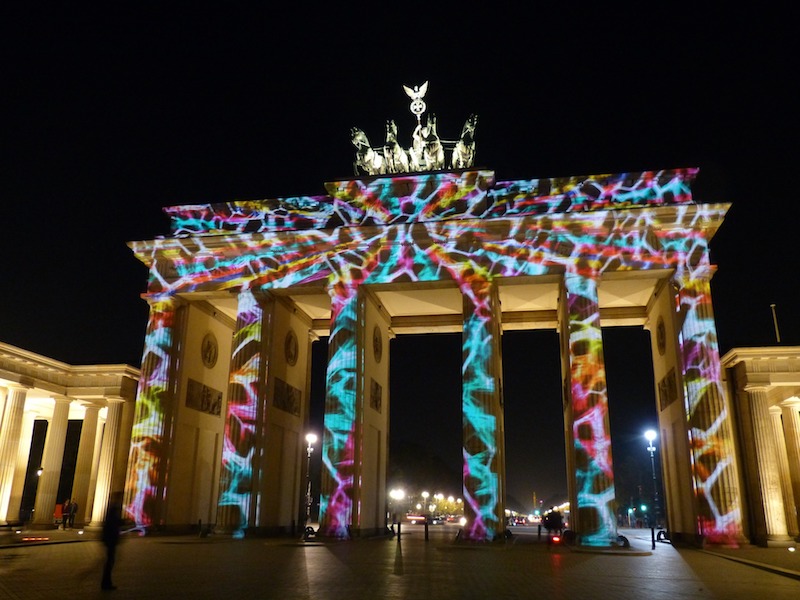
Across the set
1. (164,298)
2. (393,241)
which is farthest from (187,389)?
(393,241)

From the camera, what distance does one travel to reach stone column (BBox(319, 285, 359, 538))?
2631 centimetres

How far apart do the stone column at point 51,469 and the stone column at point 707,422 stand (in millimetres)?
29389

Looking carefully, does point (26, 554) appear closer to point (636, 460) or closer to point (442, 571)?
point (442, 571)

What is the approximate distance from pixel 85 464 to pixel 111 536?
26080mm

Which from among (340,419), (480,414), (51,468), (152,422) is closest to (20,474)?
(51,468)

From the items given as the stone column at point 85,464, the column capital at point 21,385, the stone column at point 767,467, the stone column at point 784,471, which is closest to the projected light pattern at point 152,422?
the column capital at point 21,385

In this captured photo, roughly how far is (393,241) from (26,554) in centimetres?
1723

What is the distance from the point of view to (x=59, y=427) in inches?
1366

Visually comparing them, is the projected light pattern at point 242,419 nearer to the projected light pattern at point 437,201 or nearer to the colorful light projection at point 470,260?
the colorful light projection at point 470,260

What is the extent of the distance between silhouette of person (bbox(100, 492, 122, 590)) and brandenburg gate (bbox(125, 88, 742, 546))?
14.4 m

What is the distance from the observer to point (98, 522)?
31.3m

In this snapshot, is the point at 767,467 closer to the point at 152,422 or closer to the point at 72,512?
the point at 152,422

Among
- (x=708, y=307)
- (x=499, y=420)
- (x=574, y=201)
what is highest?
(x=574, y=201)

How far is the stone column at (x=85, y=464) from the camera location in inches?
1366
